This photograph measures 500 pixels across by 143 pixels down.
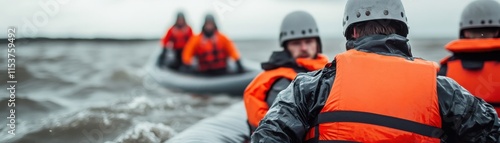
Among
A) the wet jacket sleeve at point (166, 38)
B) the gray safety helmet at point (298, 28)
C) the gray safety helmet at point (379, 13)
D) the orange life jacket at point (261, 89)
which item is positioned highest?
the gray safety helmet at point (379, 13)

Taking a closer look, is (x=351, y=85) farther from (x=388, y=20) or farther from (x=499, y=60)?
(x=499, y=60)

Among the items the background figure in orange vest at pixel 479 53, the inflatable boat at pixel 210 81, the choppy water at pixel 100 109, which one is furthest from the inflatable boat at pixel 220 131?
the inflatable boat at pixel 210 81

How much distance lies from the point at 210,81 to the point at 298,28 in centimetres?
543

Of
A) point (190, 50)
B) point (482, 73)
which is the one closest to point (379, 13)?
point (482, 73)

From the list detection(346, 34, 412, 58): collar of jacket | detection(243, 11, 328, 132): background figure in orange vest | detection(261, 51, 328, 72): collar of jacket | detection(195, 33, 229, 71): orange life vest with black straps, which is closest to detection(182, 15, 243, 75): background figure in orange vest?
detection(195, 33, 229, 71): orange life vest with black straps

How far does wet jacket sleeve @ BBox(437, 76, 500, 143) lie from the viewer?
2.10 metres

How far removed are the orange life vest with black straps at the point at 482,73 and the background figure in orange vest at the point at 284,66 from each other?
0.90m

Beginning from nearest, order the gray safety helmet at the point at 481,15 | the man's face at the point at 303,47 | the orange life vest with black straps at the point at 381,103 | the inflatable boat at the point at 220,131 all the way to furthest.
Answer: the orange life vest with black straps at the point at 381,103
the gray safety helmet at the point at 481,15
the man's face at the point at 303,47
the inflatable boat at the point at 220,131

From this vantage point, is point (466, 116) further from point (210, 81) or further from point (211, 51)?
point (211, 51)

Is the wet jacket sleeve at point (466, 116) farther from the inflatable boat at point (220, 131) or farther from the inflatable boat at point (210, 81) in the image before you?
the inflatable boat at point (210, 81)

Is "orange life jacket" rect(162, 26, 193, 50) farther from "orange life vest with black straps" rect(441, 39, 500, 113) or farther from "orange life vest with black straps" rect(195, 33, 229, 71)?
"orange life vest with black straps" rect(441, 39, 500, 113)

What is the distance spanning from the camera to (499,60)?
3549mm

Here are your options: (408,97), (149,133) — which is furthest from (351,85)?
(149,133)

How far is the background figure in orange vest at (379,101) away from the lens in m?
2.10
